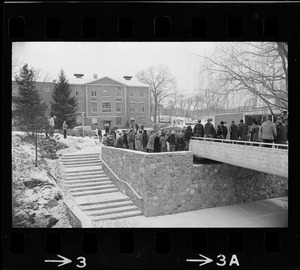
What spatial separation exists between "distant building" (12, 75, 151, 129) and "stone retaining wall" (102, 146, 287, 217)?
2.28 ft

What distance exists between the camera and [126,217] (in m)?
5.17

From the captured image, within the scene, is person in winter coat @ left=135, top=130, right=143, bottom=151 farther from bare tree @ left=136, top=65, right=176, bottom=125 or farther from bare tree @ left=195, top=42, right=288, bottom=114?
bare tree @ left=195, top=42, right=288, bottom=114

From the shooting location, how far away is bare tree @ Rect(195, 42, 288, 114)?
462 cm

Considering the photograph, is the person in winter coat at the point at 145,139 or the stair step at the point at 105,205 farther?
the person in winter coat at the point at 145,139

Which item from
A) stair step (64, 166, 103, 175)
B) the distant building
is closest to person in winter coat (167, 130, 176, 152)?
the distant building

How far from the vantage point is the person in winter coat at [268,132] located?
5.28 m

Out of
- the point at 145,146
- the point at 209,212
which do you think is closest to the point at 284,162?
the point at 209,212

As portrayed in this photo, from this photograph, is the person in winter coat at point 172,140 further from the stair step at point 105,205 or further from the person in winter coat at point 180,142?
the stair step at point 105,205

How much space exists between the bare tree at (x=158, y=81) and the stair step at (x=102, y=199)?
1754mm

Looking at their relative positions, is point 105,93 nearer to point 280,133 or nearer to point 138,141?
point 138,141
